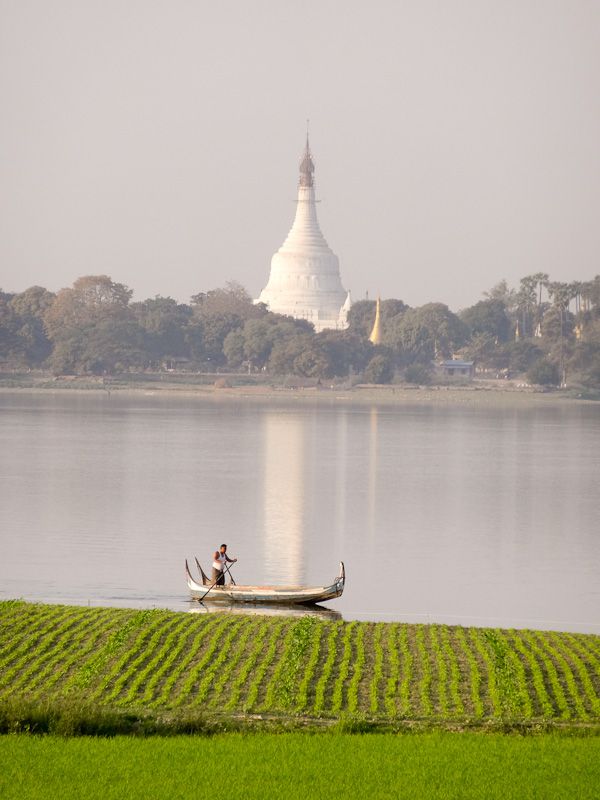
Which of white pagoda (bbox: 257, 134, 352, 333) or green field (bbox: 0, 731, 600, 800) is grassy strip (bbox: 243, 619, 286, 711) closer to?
green field (bbox: 0, 731, 600, 800)

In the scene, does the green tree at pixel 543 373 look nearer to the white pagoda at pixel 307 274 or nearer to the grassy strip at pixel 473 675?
the white pagoda at pixel 307 274

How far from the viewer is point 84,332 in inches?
5797

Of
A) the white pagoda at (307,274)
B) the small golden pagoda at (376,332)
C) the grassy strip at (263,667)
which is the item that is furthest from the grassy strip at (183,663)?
the white pagoda at (307,274)

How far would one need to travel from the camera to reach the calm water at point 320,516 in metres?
29.7

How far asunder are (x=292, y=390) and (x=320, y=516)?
346 ft

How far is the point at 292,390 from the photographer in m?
149

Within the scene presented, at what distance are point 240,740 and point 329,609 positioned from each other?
1236 centimetres

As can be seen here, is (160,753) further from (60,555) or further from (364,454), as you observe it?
(364,454)

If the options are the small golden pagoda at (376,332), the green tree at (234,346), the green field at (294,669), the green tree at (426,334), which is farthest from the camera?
the small golden pagoda at (376,332)

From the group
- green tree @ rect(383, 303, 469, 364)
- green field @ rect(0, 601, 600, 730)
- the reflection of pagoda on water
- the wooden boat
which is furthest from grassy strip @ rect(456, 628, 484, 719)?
green tree @ rect(383, 303, 469, 364)

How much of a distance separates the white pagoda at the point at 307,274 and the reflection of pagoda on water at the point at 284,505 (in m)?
94.1

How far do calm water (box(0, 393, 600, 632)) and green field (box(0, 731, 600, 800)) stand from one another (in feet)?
39.1

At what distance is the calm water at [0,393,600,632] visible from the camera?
29656mm

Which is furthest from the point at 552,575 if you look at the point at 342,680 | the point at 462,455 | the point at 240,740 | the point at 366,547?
the point at 462,455
